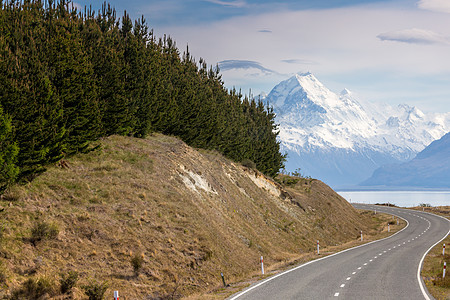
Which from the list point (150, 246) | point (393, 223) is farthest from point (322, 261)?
point (393, 223)

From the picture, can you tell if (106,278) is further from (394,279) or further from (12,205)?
(394,279)

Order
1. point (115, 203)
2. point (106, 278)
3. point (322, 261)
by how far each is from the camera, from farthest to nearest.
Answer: point (322, 261)
point (115, 203)
point (106, 278)

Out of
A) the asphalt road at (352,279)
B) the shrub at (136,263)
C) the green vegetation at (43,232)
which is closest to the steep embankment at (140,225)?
the green vegetation at (43,232)

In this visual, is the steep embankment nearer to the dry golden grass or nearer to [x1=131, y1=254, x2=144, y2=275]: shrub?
[x1=131, y1=254, x2=144, y2=275]: shrub

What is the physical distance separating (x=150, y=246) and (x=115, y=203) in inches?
170

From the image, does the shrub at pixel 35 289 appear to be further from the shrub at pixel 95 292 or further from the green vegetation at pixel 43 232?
the green vegetation at pixel 43 232

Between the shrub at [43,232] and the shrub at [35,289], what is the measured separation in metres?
2.94

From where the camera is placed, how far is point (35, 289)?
1550 cm

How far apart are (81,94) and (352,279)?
20.3m

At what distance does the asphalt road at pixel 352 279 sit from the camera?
61.6 feet

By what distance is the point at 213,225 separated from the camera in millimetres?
30156

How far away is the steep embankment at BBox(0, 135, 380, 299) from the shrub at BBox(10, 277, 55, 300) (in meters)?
0.24

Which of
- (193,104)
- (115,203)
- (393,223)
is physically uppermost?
(193,104)

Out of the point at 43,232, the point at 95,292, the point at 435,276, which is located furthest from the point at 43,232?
the point at 435,276
